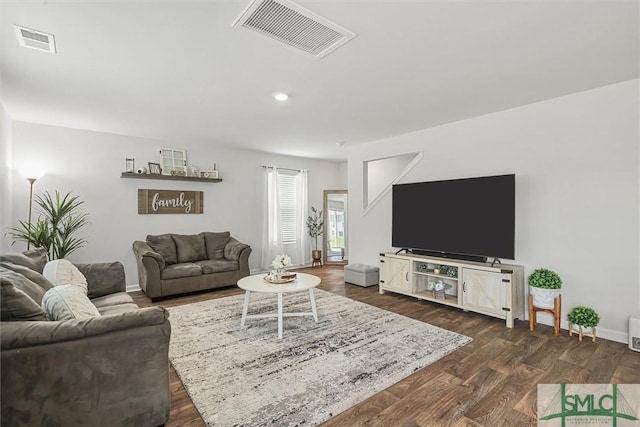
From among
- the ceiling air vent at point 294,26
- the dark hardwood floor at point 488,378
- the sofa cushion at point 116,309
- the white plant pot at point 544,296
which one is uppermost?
the ceiling air vent at point 294,26

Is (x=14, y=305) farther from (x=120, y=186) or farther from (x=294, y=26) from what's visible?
(x=120, y=186)

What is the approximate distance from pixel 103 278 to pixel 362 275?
360cm

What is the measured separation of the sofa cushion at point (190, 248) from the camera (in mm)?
5074

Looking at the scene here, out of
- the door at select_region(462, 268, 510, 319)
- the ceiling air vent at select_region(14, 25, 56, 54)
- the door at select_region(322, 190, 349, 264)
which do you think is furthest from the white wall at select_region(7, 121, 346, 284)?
the door at select_region(462, 268, 510, 319)

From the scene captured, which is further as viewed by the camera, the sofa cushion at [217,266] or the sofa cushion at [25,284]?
the sofa cushion at [217,266]

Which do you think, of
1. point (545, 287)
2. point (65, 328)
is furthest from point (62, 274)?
point (545, 287)

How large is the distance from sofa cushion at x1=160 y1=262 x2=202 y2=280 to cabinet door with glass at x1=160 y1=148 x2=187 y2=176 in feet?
5.45

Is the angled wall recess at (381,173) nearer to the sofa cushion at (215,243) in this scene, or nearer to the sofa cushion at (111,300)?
the sofa cushion at (215,243)

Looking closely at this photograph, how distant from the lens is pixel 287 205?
22.6 ft

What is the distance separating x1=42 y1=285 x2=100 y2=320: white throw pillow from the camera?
1.74 metres

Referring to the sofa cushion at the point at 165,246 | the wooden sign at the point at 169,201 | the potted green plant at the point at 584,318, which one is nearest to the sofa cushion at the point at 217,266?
the sofa cushion at the point at 165,246

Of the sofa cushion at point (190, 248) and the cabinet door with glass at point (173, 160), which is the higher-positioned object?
the cabinet door with glass at point (173, 160)

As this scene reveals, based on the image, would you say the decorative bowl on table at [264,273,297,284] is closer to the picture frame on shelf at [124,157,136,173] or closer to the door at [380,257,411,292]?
the door at [380,257,411,292]

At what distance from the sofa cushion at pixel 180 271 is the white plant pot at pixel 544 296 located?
441cm
